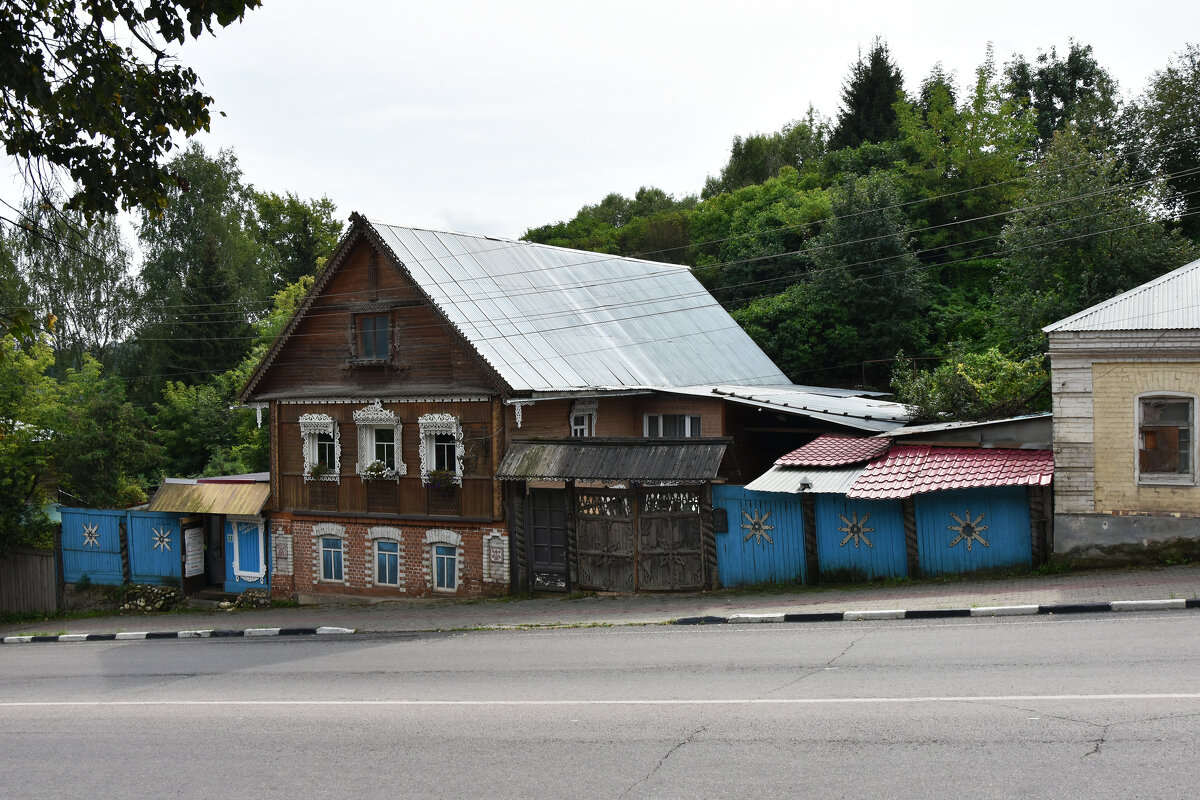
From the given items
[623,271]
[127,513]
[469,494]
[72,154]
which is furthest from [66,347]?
[72,154]

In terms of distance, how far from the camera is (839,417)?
23.6m

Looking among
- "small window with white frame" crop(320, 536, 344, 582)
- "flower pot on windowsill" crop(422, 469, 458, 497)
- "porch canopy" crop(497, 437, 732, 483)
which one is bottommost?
"small window with white frame" crop(320, 536, 344, 582)

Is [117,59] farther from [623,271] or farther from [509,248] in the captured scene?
[623,271]

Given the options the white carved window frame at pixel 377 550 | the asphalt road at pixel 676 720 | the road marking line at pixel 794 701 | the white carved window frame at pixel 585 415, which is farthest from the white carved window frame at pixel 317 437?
the road marking line at pixel 794 701

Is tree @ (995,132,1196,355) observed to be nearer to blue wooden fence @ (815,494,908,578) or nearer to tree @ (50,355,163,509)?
blue wooden fence @ (815,494,908,578)

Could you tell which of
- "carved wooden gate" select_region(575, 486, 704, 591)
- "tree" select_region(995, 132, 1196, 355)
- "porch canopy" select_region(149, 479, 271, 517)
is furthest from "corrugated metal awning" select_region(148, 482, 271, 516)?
"tree" select_region(995, 132, 1196, 355)

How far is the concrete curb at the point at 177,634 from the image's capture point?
20078mm

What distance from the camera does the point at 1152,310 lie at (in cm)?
1681

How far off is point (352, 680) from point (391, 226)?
14.1 metres

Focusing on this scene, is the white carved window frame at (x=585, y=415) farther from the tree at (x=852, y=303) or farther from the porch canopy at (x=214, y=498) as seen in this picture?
the tree at (x=852, y=303)

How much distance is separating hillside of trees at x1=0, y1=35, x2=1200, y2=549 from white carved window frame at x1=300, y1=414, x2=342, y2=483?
673 centimetres

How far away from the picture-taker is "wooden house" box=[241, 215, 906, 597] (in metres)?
20.2

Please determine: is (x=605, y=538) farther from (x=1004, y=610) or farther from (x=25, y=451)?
(x=25, y=451)

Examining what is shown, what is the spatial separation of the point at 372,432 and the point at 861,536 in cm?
1224
